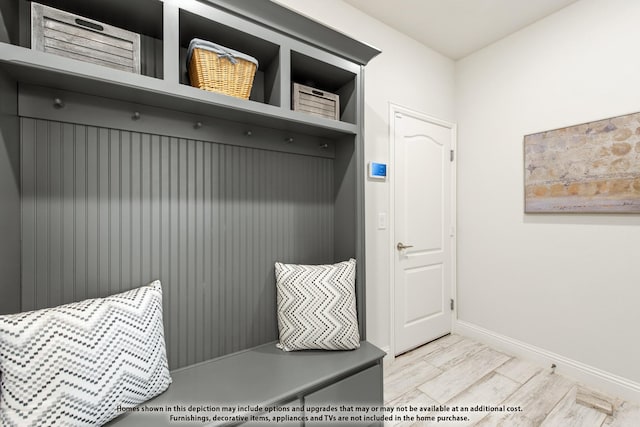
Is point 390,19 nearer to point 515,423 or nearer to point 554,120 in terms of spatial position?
point 554,120

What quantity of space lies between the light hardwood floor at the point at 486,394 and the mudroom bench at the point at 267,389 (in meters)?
0.50

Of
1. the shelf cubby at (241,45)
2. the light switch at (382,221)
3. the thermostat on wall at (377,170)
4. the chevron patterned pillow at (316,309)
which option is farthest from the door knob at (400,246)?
the shelf cubby at (241,45)

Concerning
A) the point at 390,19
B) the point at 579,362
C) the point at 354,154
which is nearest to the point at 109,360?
the point at 354,154

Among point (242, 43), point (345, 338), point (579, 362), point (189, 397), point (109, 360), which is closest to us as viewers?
point (109, 360)

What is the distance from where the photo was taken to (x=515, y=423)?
1633 mm

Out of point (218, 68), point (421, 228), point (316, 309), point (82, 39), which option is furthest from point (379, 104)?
point (82, 39)

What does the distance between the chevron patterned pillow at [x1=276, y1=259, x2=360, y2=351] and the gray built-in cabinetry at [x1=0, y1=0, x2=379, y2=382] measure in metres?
0.13

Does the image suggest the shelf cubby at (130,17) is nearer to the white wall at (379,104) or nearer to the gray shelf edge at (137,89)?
the gray shelf edge at (137,89)

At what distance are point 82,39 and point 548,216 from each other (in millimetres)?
3000

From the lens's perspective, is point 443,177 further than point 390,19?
Yes

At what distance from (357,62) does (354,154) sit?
0.55m

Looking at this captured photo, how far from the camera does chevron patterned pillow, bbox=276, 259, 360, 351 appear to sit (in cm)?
151

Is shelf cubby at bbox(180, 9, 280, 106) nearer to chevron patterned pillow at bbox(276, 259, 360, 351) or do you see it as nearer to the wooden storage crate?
the wooden storage crate

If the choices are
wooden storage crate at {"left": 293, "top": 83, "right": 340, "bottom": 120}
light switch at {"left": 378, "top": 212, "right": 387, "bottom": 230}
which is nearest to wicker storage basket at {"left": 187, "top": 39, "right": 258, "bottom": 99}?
wooden storage crate at {"left": 293, "top": 83, "right": 340, "bottom": 120}
